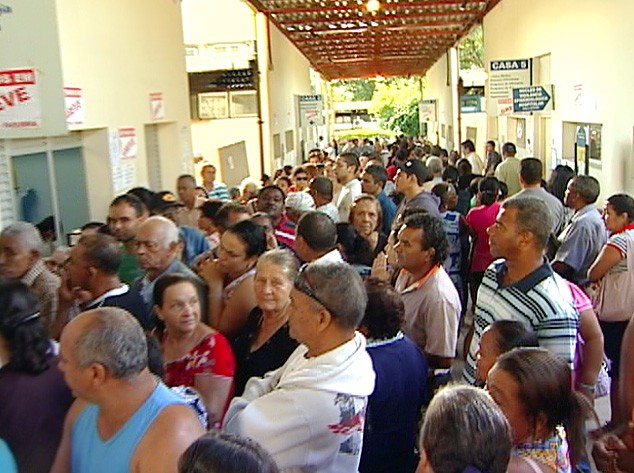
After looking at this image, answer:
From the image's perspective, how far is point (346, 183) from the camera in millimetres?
9258

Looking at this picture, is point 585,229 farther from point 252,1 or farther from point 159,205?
point 252,1

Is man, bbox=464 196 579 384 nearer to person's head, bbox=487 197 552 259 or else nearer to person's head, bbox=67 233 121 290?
person's head, bbox=487 197 552 259

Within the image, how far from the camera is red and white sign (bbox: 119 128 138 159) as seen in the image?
8.45m

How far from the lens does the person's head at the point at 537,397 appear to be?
2.56 meters

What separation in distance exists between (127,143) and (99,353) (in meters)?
6.54

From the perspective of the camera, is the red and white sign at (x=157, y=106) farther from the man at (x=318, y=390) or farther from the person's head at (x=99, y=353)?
the person's head at (x=99, y=353)

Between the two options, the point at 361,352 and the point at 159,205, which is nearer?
the point at 361,352


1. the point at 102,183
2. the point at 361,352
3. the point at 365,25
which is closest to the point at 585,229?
the point at 361,352

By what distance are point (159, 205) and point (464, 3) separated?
13.6m

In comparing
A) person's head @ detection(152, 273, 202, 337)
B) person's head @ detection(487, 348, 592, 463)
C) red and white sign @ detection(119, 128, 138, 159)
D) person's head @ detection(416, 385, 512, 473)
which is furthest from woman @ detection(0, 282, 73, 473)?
red and white sign @ detection(119, 128, 138, 159)

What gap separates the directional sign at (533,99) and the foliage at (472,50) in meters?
9.02

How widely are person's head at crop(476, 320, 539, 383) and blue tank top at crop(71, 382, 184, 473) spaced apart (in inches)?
52.8

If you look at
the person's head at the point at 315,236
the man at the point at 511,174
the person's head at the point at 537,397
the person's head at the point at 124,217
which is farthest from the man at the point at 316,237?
the man at the point at 511,174

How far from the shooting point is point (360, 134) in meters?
53.1
